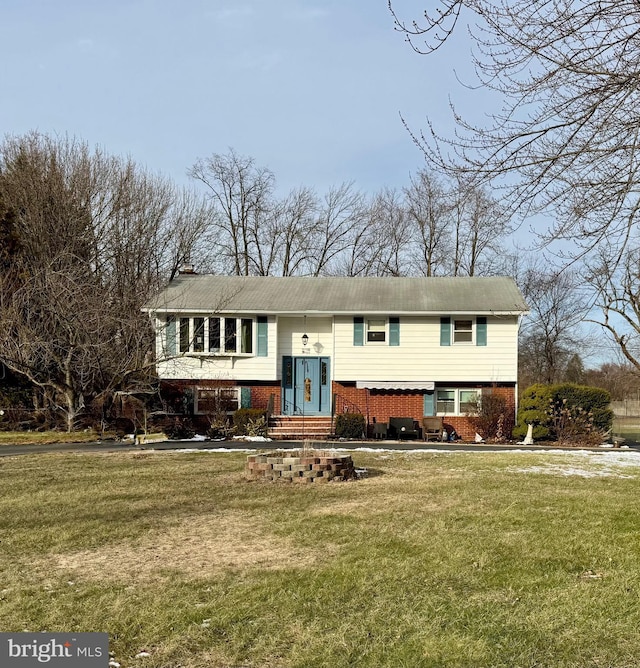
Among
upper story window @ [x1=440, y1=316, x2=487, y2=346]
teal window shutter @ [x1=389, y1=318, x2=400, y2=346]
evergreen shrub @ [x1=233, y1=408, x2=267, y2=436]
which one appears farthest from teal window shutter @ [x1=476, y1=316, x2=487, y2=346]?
evergreen shrub @ [x1=233, y1=408, x2=267, y2=436]

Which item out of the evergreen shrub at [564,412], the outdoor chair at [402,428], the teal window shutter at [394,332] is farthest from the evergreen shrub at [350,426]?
the evergreen shrub at [564,412]

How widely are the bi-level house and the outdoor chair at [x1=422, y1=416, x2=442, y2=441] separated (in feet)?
2.15

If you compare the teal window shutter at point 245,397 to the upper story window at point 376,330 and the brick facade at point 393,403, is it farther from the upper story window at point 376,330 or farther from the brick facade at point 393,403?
the upper story window at point 376,330

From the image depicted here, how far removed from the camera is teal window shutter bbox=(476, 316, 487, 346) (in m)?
25.5

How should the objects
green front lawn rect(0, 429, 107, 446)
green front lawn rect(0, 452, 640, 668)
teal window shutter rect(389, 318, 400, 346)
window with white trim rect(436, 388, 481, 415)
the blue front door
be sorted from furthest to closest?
1. the blue front door
2. teal window shutter rect(389, 318, 400, 346)
3. window with white trim rect(436, 388, 481, 415)
4. green front lawn rect(0, 429, 107, 446)
5. green front lawn rect(0, 452, 640, 668)

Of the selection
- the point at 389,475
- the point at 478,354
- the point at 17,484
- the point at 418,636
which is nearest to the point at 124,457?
the point at 17,484

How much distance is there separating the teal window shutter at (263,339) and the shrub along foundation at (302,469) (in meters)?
14.2

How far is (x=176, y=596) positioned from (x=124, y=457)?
36.2 ft

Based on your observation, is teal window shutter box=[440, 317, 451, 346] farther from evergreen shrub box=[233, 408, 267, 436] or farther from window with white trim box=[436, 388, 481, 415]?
evergreen shrub box=[233, 408, 267, 436]

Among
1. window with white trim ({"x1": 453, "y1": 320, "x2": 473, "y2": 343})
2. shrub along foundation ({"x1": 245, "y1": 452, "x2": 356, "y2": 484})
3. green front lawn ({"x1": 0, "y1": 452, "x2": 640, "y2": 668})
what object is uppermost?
window with white trim ({"x1": 453, "y1": 320, "x2": 473, "y2": 343})

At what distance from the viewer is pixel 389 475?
12.5 meters

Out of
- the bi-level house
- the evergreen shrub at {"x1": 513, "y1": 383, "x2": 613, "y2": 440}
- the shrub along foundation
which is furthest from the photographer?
the bi-level house

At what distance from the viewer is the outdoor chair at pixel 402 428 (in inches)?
955

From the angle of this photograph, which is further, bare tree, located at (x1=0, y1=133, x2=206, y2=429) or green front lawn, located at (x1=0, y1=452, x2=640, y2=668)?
bare tree, located at (x1=0, y1=133, x2=206, y2=429)
